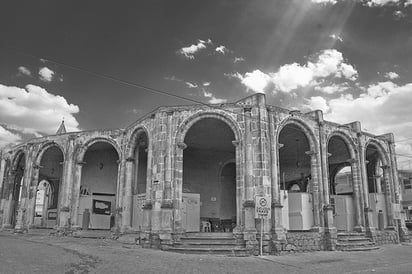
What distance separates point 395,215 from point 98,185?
61.8ft

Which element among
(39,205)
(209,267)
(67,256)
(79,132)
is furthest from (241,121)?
(39,205)

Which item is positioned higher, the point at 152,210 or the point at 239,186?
the point at 239,186

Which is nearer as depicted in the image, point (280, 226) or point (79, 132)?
point (280, 226)

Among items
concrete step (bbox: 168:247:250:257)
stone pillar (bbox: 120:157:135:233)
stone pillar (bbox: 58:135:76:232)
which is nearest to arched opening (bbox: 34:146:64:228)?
→ stone pillar (bbox: 58:135:76:232)

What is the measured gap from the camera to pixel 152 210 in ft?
51.2

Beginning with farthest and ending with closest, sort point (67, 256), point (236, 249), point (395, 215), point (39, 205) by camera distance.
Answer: point (39, 205), point (395, 215), point (236, 249), point (67, 256)

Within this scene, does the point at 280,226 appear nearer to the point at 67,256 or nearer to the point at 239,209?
the point at 239,209

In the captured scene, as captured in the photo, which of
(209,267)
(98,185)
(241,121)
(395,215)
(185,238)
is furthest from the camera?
(98,185)

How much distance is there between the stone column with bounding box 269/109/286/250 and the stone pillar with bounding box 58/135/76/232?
39.5 feet

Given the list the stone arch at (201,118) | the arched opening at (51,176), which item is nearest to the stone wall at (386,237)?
the stone arch at (201,118)

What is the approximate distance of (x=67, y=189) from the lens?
21062 millimetres

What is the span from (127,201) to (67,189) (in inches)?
180

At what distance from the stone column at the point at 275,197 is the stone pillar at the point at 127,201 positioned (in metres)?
7.54

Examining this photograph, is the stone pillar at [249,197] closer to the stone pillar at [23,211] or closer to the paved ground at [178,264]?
the paved ground at [178,264]
